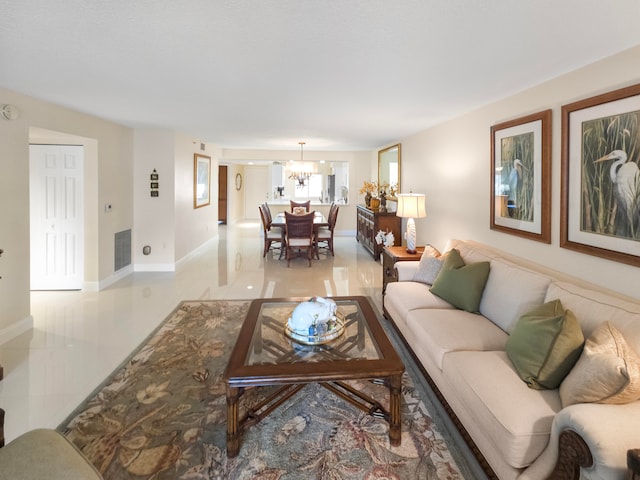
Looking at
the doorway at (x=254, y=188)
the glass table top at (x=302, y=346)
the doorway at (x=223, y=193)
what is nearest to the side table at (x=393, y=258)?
the glass table top at (x=302, y=346)

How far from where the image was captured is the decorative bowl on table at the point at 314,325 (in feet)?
7.34

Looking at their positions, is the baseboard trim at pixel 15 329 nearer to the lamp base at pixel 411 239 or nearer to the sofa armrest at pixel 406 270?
the sofa armrest at pixel 406 270

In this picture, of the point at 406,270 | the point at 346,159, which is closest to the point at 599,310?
the point at 406,270

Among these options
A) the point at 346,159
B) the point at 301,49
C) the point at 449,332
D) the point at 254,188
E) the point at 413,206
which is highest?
the point at 346,159

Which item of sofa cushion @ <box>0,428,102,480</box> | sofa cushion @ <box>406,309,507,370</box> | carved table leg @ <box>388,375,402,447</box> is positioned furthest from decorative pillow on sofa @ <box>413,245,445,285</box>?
sofa cushion @ <box>0,428,102,480</box>

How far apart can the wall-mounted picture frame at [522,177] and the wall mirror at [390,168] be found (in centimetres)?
324

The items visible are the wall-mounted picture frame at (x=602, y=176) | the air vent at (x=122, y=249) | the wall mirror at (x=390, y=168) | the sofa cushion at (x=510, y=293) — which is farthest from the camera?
the wall mirror at (x=390, y=168)

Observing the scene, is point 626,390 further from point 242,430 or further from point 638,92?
point 242,430

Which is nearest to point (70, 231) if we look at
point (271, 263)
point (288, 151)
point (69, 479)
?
point (271, 263)

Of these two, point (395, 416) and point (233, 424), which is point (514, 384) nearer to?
point (395, 416)

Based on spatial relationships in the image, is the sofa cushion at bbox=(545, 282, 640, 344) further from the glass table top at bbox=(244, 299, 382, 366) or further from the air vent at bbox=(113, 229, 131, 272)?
the air vent at bbox=(113, 229, 131, 272)

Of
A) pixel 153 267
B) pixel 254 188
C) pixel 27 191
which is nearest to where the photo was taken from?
pixel 27 191

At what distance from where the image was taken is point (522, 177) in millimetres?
3039

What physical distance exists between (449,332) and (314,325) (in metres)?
0.89
